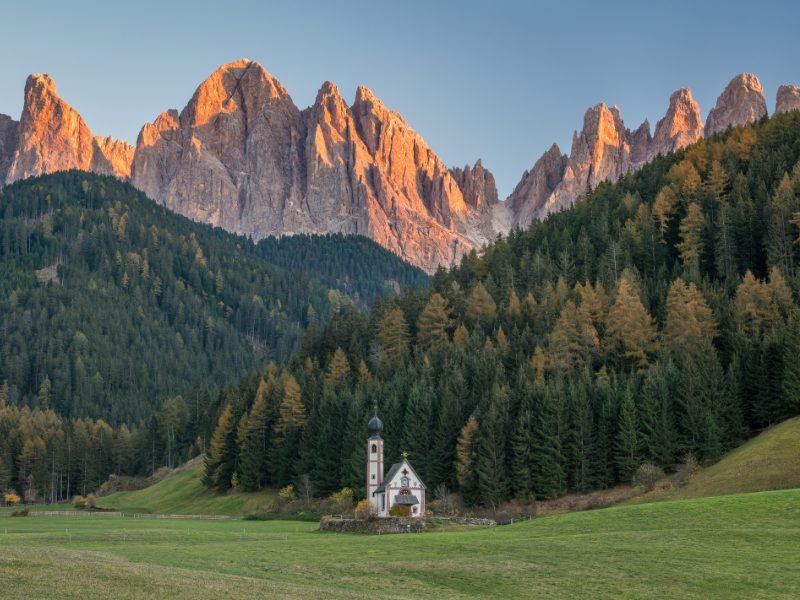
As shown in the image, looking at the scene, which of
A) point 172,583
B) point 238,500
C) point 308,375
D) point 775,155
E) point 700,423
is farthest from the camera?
point 775,155

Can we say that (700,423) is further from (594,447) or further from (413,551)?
(413,551)

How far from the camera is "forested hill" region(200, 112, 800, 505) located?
309ft

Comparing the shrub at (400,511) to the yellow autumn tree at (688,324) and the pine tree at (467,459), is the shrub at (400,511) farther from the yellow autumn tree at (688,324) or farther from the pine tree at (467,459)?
the yellow autumn tree at (688,324)

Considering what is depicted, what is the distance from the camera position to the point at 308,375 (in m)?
133

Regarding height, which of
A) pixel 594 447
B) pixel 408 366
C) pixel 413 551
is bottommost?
pixel 413 551

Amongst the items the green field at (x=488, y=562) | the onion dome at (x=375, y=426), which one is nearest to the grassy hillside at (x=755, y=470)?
the green field at (x=488, y=562)

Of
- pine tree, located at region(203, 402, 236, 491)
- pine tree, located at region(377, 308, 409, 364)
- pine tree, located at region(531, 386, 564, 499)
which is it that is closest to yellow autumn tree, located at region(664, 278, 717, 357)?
pine tree, located at region(531, 386, 564, 499)

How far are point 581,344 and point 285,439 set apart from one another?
39.0 m

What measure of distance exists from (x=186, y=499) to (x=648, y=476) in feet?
228

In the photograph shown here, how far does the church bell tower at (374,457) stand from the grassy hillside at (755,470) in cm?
2789

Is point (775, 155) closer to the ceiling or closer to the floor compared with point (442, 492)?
closer to the ceiling

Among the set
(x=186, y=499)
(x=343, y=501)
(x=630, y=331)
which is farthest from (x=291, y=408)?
(x=630, y=331)

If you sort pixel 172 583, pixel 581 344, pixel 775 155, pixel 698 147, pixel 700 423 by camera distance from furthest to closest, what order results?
pixel 698 147 < pixel 775 155 < pixel 581 344 < pixel 700 423 < pixel 172 583

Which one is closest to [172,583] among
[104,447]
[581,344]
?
[581,344]
